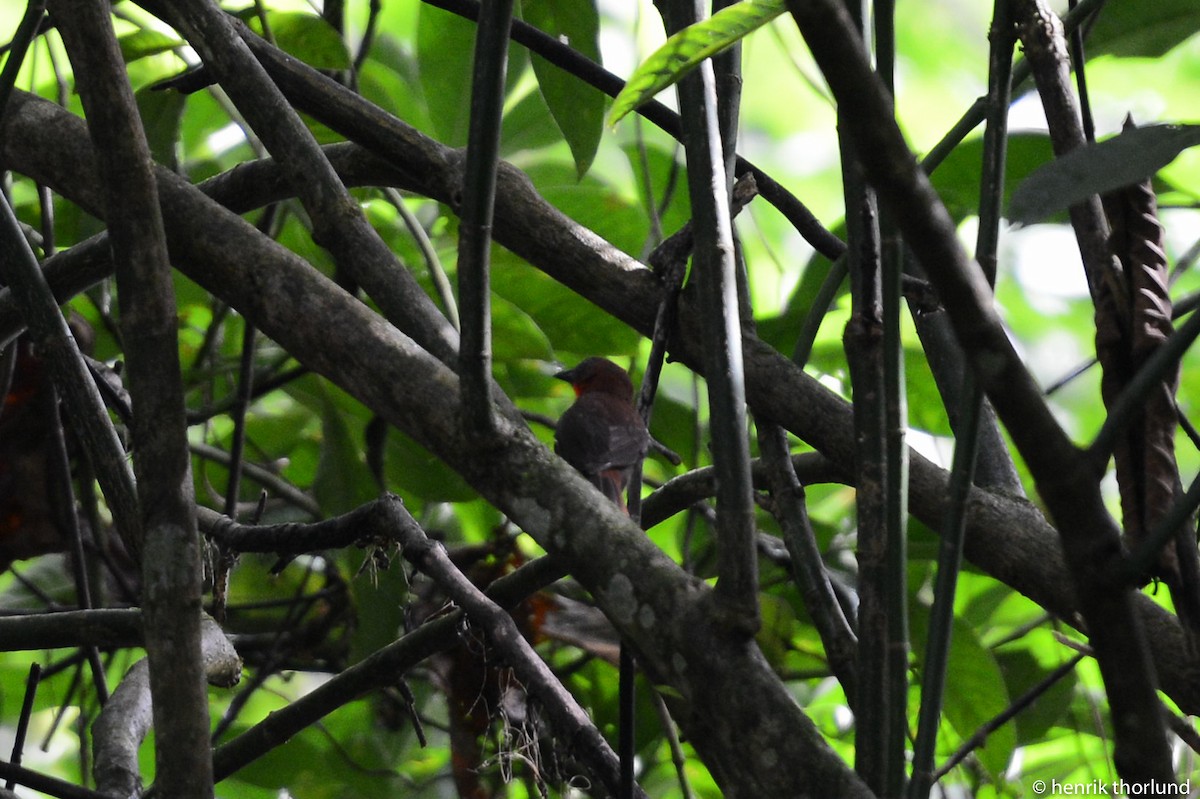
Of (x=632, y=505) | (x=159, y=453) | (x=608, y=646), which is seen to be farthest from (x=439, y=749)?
(x=159, y=453)

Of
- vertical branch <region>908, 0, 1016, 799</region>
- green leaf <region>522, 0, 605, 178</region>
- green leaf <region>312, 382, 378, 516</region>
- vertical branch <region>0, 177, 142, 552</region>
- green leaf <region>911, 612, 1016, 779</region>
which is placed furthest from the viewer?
green leaf <region>312, 382, 378, 516</region>

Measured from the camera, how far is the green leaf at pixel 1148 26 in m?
1.49

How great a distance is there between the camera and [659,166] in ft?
6.69

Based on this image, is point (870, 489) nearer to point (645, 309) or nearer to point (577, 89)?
point (645, 309)

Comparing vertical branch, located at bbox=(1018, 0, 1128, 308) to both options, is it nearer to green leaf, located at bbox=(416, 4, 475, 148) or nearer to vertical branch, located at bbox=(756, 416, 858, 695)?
vertical branch, located at bbox=(756, 416, 858, 695)

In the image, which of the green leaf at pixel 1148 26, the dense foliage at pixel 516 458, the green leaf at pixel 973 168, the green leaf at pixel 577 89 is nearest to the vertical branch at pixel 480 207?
the dense foliage at pixel 516 458

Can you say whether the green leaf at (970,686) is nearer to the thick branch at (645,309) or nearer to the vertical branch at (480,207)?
the thick branch at (645,309)

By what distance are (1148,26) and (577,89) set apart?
747 millimetres

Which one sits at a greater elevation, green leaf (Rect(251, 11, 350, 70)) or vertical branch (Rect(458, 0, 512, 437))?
green leaf (Rect(251, 11, 350, 70))

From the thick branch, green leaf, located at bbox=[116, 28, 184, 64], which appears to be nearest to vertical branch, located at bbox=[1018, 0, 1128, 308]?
the thick branch

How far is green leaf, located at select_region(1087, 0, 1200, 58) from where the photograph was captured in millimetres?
1485

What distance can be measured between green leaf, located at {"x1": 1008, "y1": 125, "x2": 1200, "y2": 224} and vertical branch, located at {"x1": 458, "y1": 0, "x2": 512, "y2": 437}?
11.5 inches

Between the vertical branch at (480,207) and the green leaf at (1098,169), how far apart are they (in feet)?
0.96

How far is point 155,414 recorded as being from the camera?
0.81 meters
